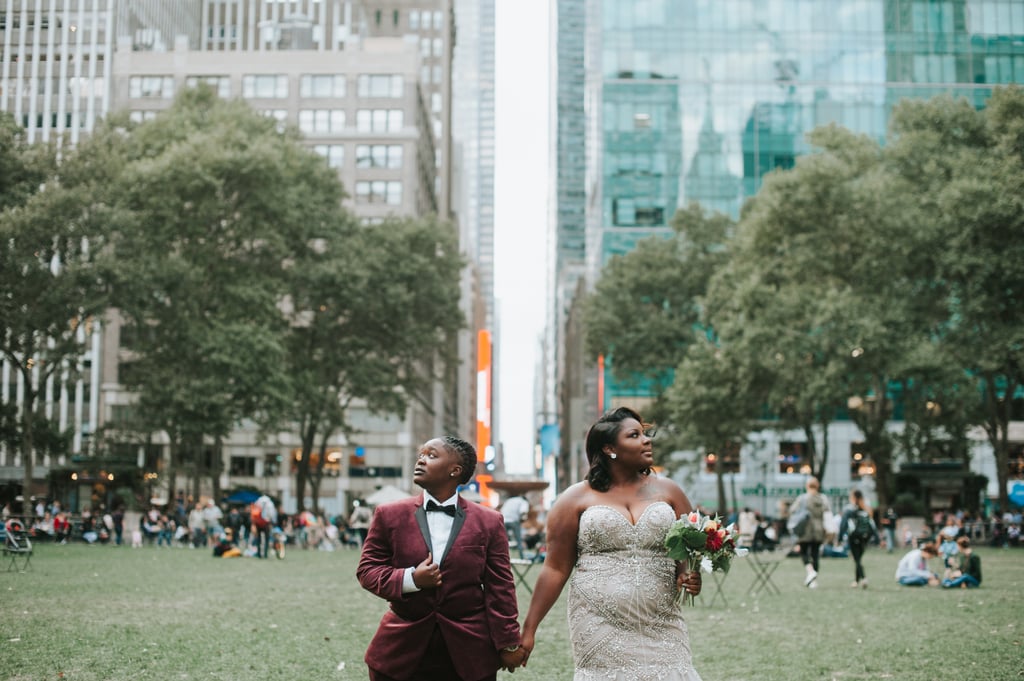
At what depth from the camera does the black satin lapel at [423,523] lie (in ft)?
18.0

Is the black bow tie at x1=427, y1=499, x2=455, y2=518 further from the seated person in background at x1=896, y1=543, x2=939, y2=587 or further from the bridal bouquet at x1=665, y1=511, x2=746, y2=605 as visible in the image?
the seated person in background at x1=896, y1=543, x2=939, y2=587

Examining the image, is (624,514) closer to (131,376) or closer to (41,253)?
(41,253)

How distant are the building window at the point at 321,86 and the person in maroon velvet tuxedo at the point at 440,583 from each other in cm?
8169

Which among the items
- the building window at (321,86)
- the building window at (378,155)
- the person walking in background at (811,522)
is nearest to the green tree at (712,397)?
the person walking in background at (811,522)

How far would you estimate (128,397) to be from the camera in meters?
75.2

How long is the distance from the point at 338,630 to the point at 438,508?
8375 mm

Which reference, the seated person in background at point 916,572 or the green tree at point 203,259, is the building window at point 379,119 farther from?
the seated person in background at point 916,572

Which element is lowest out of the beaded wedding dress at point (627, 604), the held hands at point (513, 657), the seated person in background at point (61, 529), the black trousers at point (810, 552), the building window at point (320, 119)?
the seated person in background at point (61, 529)

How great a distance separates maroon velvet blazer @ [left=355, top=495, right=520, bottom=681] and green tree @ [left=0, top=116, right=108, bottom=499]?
3500cm

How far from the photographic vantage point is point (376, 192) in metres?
84.0

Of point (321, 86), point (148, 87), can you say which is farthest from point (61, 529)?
point (321, 86)

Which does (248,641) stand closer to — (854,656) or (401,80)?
(854,656)

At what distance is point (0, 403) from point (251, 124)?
14.8 meters

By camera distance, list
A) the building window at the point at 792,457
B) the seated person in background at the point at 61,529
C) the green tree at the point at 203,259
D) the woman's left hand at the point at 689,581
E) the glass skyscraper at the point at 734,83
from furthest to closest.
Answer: the glass skyscraper at the point at 734,83
the building window at the point at 792,457
the green tree at the point at 203,259
the seated person in background at the point at 61,529
the woman's left hand at the point at 689,581
